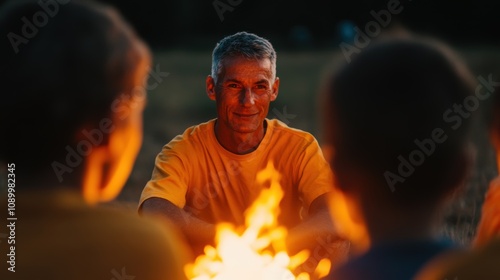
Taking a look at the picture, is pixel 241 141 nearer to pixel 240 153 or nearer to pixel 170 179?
pixel 240 153

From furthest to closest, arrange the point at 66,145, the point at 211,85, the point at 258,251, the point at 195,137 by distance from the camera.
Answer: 1. the point at 211,85
2. the point at 195,137
3. the point at 258,251
4. the point at 66,145

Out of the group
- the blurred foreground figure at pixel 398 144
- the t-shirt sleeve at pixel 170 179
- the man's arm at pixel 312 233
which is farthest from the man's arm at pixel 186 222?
the blurred foreground figure at pixel 398 144

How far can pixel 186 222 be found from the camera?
193 inches

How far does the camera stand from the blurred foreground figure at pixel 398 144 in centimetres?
232

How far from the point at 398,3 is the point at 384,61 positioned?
23355mm

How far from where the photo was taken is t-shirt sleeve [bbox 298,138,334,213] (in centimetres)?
503

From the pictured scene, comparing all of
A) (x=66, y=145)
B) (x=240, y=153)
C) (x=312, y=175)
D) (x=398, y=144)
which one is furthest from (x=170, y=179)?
(x=398, y=144)

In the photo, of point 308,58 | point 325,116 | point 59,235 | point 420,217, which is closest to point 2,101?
point 59,235

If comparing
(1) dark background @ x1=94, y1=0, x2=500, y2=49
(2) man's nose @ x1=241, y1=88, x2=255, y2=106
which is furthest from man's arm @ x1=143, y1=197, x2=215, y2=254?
(1) dark background @ x1=94, y1=0, x2=500, y2=49

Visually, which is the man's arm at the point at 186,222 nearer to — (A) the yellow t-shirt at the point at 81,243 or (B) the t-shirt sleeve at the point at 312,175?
(B) the t-shirt sleeve at the point at 312,175

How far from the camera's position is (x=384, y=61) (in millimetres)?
2359

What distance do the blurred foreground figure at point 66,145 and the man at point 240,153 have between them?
2.53m

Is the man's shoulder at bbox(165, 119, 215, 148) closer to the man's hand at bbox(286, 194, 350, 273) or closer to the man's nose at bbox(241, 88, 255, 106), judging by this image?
the man's nose at bbox(241, 88, 255, 106)

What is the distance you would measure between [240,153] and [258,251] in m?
0.73
